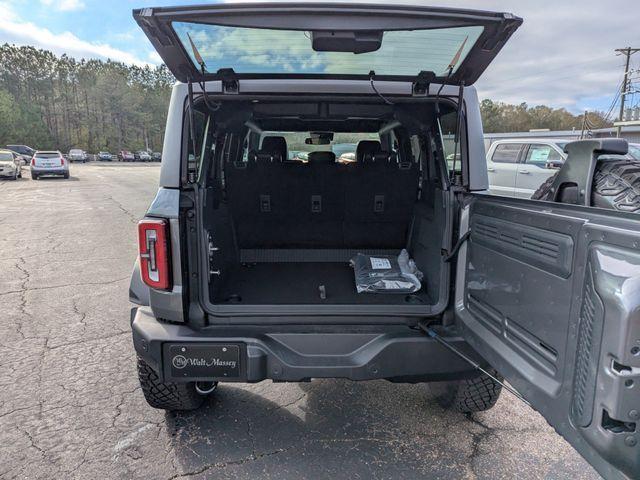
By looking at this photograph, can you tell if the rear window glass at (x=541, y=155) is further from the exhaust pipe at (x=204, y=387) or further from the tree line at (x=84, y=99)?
the tree line at (x=84, y=99)

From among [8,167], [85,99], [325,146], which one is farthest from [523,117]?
[85,99]

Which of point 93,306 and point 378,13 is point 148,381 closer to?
point 378,13

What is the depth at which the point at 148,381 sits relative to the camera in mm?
2541

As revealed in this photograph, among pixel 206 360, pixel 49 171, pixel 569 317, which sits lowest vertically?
pixel 206 360

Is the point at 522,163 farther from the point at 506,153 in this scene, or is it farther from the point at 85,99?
the point at 85,99

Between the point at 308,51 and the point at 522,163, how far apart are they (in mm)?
10804

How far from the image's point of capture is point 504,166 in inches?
464

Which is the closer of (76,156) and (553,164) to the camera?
(553,164)

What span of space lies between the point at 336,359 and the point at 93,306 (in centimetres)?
355

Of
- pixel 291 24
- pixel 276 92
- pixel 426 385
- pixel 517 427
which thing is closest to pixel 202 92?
pixel 276 92

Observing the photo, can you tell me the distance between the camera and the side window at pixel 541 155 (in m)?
10.8

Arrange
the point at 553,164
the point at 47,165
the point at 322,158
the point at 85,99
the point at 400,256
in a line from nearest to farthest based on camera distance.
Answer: the point at 400,256 → the point at 322,158 → the point at 553,164 → the point at 47,165 → the point at 85,99

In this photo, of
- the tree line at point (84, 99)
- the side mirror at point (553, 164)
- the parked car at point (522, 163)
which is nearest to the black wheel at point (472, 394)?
the parked car at point (522, 163)

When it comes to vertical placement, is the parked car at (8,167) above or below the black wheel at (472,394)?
above
